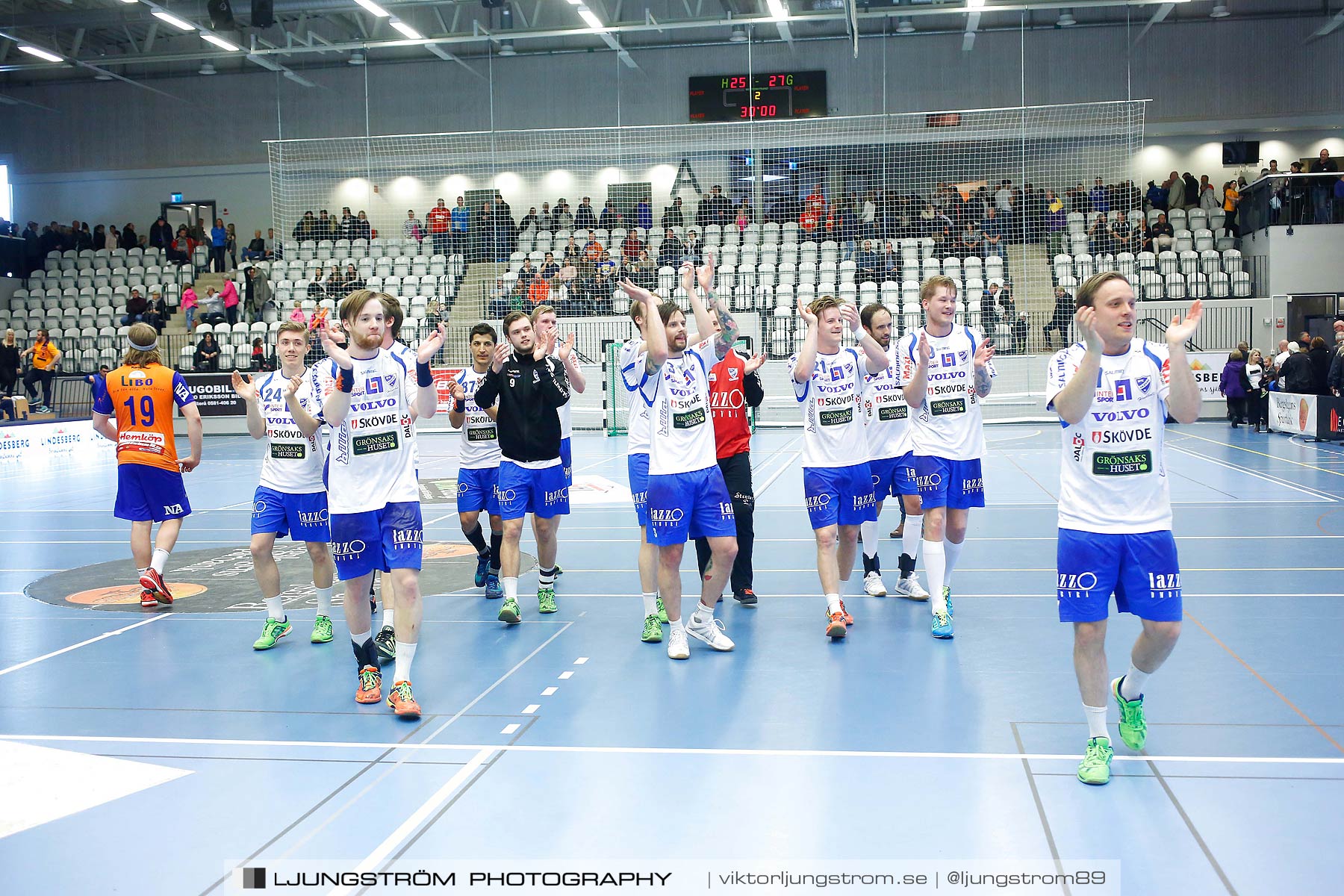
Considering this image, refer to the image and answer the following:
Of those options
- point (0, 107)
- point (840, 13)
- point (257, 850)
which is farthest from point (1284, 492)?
point (0, 107)

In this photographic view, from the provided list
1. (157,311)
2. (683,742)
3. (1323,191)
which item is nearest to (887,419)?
(683,742)

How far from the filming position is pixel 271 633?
21.2 feet

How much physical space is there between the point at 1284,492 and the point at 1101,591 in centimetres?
961

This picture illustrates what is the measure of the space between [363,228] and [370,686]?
25668 millimetres

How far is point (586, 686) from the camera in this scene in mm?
5473

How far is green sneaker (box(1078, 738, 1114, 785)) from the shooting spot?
13.1 ft

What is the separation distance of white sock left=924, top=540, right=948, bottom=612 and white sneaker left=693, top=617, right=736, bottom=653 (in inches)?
50.5

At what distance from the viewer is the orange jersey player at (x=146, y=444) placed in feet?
25.5

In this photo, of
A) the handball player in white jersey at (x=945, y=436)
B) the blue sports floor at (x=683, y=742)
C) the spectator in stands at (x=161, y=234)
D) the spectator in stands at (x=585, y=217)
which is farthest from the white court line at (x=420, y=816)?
the spectator in stands at (x=161, y=234)

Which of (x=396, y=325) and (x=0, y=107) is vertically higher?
(x=0, y=107)

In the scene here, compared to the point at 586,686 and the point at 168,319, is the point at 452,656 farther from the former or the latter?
the point at 168,319

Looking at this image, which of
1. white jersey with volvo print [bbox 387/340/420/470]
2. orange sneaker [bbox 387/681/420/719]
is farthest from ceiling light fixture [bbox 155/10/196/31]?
orange sneaker [bbox 387/681/420/719]

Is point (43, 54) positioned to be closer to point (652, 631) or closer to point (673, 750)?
point (652, 631)

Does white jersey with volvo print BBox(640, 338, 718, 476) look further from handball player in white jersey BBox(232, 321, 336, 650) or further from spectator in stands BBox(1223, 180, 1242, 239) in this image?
spectator in stands BBox(1223, 180, 1242, 239)
